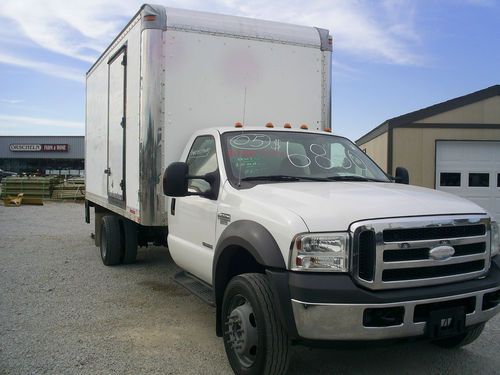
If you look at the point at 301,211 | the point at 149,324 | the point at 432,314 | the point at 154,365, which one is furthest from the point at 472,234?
the point at 149,324

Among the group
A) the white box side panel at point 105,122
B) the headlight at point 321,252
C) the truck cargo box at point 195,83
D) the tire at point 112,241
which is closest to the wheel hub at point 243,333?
the headlight at point 321,252

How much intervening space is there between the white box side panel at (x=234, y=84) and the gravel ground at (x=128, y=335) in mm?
1864

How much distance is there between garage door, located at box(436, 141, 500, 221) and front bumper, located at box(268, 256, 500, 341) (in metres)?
12.6

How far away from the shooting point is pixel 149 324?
5.09m

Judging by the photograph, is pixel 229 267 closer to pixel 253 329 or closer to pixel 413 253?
pixel 253 329

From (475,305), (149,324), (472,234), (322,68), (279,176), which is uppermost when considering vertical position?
(322,68)

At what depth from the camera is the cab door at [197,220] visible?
14.7 feet

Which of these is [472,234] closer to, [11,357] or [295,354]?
[295,354]

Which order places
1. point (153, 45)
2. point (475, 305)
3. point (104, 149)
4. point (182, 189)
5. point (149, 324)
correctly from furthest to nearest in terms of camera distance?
1. point (104, 149)
2. point (153, 45)
3. point (149, 324)
4. point (182, 189)
5. point (475, 305)

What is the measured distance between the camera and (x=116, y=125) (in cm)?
759

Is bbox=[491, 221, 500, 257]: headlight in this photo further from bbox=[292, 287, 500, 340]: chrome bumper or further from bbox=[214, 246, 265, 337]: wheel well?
bbox=[214, 246, 265, 337]: wheel well

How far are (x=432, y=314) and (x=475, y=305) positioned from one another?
0.44 meters

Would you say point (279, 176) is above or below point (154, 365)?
above

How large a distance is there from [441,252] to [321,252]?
0.81 metres
